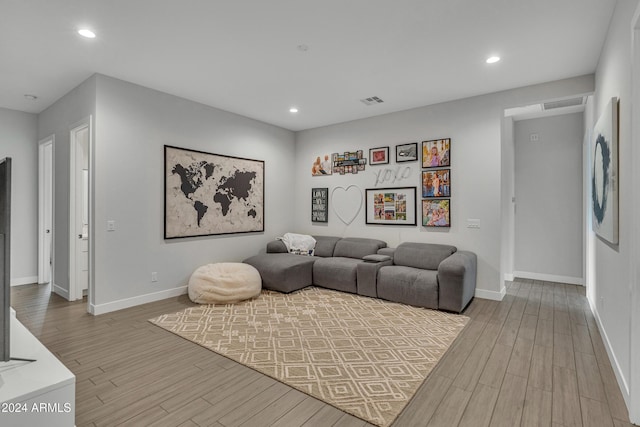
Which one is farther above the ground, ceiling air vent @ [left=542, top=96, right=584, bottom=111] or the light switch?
ceiling air vent @ [left=542, top=96, right=584, bottom=111]

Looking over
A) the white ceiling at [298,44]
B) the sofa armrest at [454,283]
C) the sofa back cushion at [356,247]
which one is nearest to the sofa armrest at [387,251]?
the sofa back cushion at [356,247]

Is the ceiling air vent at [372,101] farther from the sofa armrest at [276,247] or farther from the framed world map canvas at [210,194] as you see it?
the sofa armrest at [276,247]

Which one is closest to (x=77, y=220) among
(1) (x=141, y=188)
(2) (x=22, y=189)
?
(1) (x=141, y=188)

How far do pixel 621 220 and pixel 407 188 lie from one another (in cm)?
296

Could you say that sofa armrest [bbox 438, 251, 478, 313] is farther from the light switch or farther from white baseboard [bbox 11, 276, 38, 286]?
white baseboard [bbox 11, 276, 38, 286]

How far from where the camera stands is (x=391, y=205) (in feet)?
17.4

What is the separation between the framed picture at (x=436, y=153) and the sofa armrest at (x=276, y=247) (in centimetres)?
264

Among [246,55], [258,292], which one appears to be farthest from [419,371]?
[246,55]

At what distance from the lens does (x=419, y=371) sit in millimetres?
2504

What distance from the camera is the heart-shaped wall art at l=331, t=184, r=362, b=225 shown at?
5707 millimetres

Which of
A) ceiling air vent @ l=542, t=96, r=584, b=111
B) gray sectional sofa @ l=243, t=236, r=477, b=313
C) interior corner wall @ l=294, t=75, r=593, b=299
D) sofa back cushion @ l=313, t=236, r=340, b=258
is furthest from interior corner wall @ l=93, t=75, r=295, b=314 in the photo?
ceiling air vent @ l=542, t=96, r=584, b=111

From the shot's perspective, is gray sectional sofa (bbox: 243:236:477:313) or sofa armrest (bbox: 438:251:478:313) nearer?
sofa armrest (bbox: 438:251:478:313)

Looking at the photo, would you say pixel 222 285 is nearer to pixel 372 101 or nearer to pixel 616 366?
pixel 372 101

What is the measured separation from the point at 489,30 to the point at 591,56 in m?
1.40
